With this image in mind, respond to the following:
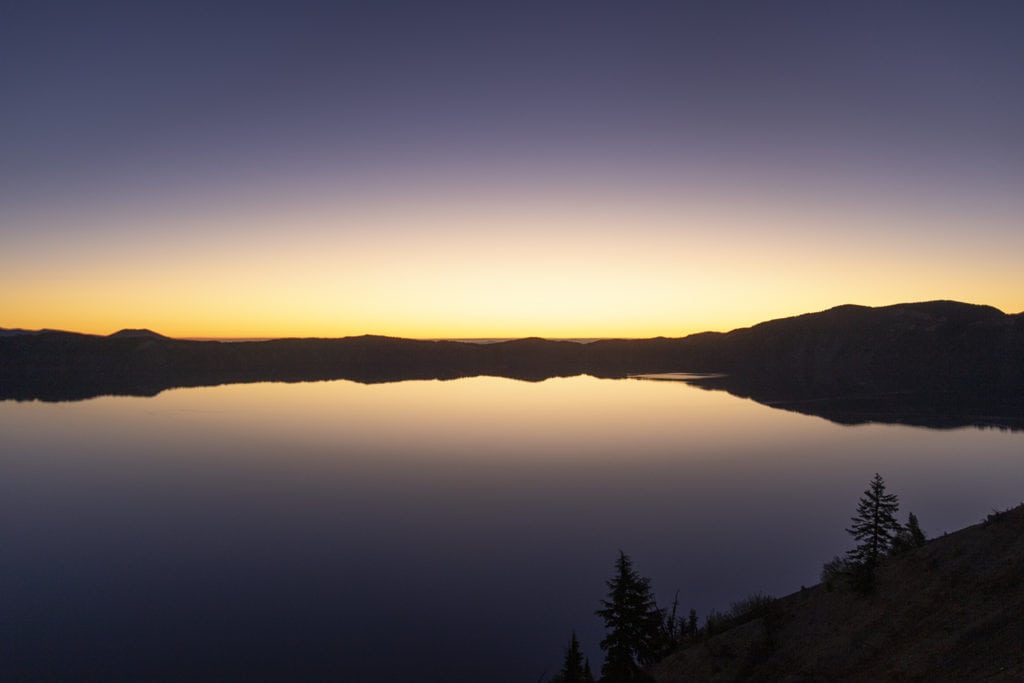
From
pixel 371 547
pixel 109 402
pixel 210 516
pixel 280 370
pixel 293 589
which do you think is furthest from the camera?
pixel 280 370

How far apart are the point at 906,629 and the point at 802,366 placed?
169m

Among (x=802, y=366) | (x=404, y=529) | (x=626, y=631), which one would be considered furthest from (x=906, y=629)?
(x=802, y=366)

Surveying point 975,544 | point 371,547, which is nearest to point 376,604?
point 371,547

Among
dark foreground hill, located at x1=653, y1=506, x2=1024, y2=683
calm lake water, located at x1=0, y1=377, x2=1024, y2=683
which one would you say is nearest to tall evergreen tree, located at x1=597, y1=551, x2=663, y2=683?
dark foreground hill, located at x1=653, y1=506, x2=1024, y2=683

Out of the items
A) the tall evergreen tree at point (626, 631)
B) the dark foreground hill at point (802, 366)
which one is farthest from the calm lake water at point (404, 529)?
the dark foreground hill at point (802, 366)

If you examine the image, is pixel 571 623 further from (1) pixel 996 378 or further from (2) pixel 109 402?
(1) pixel 996 378

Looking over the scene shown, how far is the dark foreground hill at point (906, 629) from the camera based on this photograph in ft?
36.7

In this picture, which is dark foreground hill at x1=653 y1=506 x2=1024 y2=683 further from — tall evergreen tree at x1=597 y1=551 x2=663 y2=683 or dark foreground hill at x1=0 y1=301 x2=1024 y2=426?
dark foreground hill at x1=0 y1=301 x2=1024 y2=426

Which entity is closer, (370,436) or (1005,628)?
(1005,628)

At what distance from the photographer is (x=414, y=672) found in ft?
64.2

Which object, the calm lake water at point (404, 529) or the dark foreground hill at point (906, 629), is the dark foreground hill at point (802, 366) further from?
the dark foreground hill at point (906, 629)

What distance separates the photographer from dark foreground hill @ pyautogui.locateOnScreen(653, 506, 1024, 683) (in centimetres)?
1117

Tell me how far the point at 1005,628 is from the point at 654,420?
2648 inches

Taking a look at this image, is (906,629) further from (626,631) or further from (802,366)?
(802,366)
